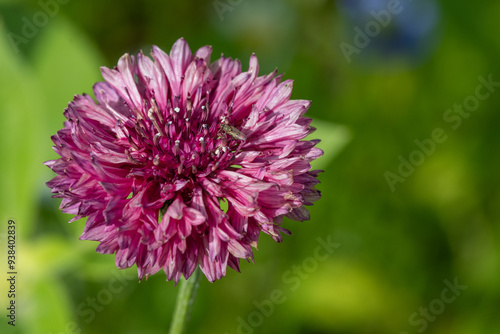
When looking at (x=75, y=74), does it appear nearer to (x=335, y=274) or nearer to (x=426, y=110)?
(x=335, y=274)

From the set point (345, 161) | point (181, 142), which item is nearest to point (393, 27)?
point (345, 161)

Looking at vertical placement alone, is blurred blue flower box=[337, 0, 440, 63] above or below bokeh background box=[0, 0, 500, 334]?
above

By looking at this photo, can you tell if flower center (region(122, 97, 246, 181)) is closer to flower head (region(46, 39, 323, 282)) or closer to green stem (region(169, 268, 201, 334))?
flower head (region(46, 39, 323, 282))

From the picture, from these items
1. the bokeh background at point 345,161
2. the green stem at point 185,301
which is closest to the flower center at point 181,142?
the green stem at point 185,301

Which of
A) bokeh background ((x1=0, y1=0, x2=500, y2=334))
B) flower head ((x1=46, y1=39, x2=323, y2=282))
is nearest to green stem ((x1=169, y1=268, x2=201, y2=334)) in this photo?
flower head ((x1=46, y1=39, x2=323, y2=282))

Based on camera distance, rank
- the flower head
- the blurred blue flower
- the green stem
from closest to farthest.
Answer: the flower head, the green stem, the blurred blue flower

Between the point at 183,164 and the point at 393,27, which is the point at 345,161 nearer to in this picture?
the point at 393,27

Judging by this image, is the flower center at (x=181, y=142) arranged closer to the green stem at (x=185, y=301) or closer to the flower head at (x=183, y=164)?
the flower head at (x=183, y=164)
